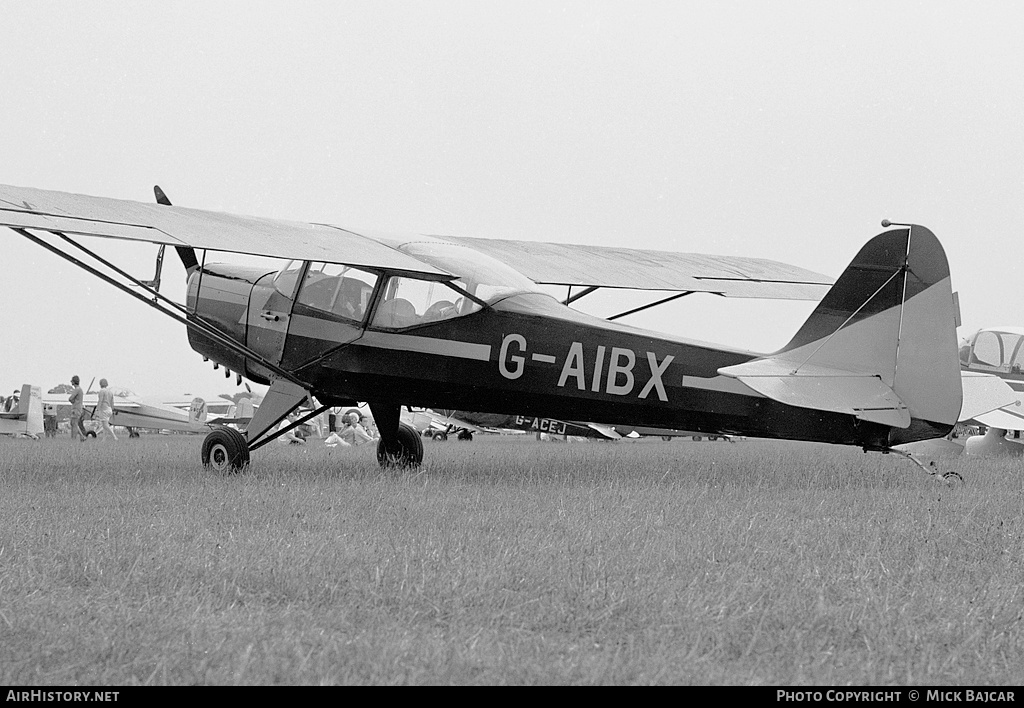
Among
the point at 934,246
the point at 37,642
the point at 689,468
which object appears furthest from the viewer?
the point at 689,468

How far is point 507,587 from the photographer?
12.1 feet

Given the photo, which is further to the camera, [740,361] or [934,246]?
[740,361]

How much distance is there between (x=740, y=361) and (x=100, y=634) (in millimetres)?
5575

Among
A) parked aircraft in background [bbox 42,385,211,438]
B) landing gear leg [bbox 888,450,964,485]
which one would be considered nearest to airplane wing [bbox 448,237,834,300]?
landing gear leg [bbox 888,450,964,485]

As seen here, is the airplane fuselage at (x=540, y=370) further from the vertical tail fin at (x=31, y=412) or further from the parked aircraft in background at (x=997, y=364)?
the vertical tail fin at (x=31, y=412)

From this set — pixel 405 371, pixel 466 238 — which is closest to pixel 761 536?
pixel 405 371

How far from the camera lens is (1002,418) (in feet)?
44.3

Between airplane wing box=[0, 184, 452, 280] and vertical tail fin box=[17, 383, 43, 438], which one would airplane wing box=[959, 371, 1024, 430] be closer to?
airplane wing box=[0, 184, 452, 280]

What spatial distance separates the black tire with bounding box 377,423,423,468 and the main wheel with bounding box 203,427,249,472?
1.35 meters

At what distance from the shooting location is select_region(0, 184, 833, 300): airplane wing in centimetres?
747

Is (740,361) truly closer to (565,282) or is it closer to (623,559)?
(565,282)

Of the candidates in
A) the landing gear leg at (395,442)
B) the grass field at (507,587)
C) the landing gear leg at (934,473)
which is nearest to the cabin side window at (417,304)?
the landing gear leg at (395,442)

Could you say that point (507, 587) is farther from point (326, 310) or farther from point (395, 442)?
point (395, 442)

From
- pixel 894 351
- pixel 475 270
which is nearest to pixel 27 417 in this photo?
pixel 475 270
